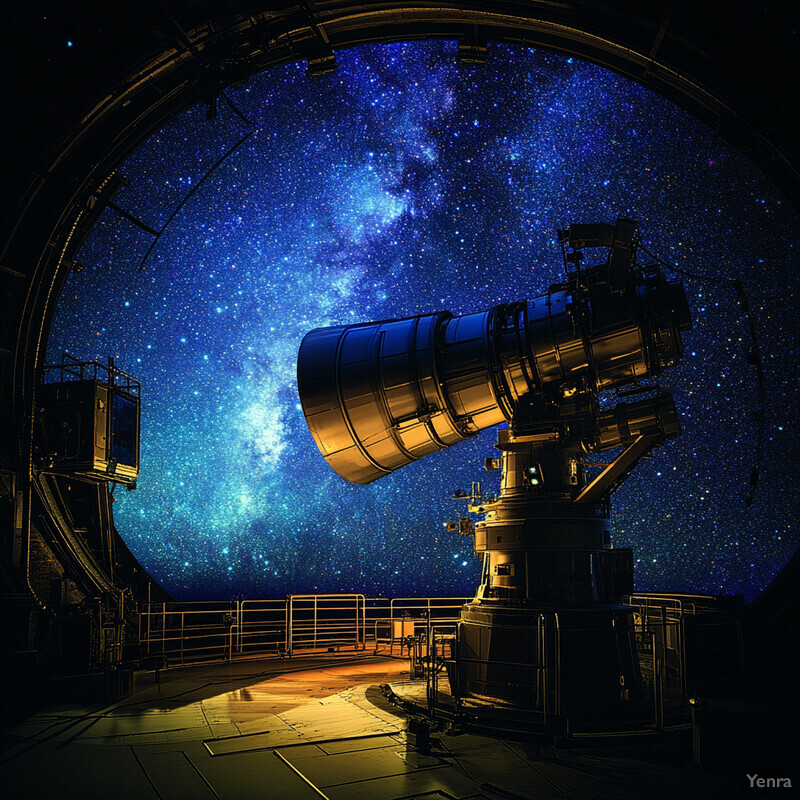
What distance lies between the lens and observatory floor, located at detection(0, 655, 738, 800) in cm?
695

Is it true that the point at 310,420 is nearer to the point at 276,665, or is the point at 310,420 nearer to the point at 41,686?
the point at 41,686

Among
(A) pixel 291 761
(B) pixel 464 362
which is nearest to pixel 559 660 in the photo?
(A) pixel 291 761

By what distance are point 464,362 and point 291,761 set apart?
20.4 ft

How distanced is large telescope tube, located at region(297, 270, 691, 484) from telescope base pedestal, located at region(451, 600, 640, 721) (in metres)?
3.24

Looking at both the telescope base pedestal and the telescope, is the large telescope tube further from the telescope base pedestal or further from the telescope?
the telescope base pedestal

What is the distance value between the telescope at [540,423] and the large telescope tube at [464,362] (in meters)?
0.02

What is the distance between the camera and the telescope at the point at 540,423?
9.85 m

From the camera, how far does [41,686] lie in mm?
11688

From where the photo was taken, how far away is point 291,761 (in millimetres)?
7922

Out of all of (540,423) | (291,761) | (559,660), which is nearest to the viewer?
(291,761)

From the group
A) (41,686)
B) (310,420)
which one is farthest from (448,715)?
(41,686)

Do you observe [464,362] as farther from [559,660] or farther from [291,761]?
[291,761]

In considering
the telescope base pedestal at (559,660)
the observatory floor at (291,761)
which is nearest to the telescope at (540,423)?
the telescope base pedestal at (559,660)

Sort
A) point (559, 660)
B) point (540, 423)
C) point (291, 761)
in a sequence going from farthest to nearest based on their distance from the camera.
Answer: point (540, 423) → point (559, 660) → point (291, 761)
